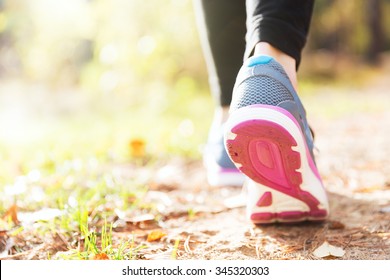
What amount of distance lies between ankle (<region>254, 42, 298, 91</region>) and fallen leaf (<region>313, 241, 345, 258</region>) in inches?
11.6

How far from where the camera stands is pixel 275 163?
876 millimetres

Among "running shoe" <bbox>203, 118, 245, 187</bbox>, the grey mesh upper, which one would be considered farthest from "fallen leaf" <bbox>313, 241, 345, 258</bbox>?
"running shoe" <bbox>203, 118, 245, 187</bbox>

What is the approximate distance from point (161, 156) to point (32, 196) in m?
0.77

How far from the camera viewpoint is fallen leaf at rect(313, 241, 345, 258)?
34.2 inches

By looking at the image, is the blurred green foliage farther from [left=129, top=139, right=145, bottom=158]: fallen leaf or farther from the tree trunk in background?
the tree trunk in background

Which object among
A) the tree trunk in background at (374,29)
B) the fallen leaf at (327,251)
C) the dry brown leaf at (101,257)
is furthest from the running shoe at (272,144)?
the tree trunk in background at (374,29)

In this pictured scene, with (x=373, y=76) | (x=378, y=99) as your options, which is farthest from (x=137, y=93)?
(x=373, y=76)

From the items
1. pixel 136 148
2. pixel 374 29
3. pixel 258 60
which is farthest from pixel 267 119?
pixel 374 29

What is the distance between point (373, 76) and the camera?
7246 millimetres

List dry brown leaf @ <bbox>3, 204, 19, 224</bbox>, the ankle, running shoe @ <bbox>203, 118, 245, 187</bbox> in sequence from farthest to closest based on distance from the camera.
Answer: running shoe @ <bbox>203, 118, 245, 187</bbox> < dry brown leaf @ <bbox>3, 204, 19, 224</bbox> < the ankle

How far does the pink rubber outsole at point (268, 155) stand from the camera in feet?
2.73

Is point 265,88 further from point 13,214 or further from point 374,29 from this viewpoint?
point 374,29

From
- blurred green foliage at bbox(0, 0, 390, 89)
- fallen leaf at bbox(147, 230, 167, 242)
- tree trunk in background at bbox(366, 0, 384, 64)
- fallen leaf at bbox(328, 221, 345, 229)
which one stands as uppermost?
fallen leaf at bbox(147, 230, 167, 242)
